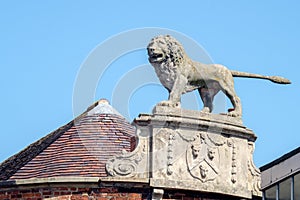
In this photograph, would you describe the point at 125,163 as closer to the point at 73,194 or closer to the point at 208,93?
the point at 73,194

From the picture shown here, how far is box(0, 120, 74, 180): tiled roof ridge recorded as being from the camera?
35.1m

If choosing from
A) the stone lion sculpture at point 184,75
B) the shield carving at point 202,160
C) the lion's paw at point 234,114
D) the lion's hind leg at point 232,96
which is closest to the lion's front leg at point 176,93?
the stone lion sculpture at point 184,75

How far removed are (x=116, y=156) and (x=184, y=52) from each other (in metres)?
3.07

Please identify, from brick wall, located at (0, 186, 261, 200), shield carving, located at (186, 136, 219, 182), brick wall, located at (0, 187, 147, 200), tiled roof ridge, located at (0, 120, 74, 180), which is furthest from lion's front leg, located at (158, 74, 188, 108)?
tiled roof ridge, located at (0, 120, 74, 180)

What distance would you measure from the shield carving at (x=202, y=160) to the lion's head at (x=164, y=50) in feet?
6.67

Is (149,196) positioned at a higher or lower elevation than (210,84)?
lower

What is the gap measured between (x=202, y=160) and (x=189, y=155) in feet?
1.21

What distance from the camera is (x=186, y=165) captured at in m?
31.5

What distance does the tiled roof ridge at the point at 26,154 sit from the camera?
35094mm

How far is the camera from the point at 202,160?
3169 centimetres

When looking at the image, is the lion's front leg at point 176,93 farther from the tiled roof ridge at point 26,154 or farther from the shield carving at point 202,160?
the tiled roof ridge at point 26,154

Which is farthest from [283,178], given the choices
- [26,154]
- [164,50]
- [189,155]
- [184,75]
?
[164,50]

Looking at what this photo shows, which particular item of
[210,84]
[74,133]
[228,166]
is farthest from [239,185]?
[74,133]

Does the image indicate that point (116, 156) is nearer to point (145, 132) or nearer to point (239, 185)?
point (145, 132)
